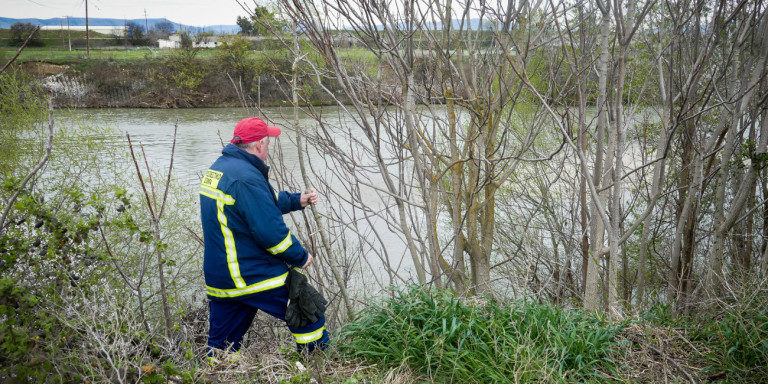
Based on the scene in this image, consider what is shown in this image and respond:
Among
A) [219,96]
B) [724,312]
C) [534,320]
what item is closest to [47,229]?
[534,320]

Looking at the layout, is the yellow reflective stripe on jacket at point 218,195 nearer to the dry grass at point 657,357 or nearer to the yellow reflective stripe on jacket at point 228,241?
the yellow reflective stripe on jacket at point 228,241

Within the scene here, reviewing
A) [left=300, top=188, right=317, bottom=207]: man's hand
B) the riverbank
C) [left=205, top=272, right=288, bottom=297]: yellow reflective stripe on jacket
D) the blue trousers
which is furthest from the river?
[left=205, top=272, right=288, bottom=297]: yellow reflective stripe on jacket

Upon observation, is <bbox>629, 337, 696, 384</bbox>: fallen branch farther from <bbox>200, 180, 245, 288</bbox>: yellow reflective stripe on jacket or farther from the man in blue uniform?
<bbox>200, 180, 245, 288</bbox>: yellow reflective stripe on jacket

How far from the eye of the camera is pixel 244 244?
10.2 ft

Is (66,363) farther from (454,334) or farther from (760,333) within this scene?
(760,333)

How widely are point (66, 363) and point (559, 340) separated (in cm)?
256

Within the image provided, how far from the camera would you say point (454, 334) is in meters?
3.01

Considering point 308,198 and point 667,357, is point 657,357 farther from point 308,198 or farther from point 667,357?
point 308,198

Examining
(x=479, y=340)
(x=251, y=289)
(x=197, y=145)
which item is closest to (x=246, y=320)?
(x=251, y=289)

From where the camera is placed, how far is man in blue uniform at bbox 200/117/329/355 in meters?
3.06

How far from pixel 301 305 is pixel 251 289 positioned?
33cm

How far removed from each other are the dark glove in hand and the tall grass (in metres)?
0.27

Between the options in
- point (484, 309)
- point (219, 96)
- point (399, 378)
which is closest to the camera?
point (399, 378)

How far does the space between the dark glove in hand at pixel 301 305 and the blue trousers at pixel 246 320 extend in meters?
0.07
